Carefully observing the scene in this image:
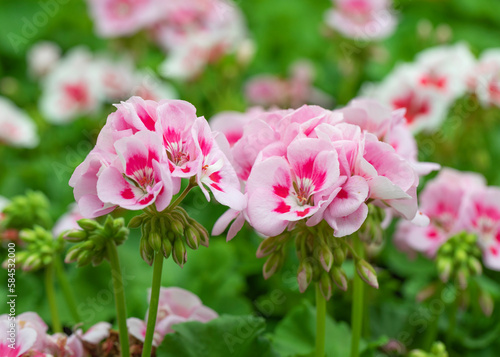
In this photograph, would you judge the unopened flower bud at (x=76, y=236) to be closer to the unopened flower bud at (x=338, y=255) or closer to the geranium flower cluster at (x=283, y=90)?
the unopened flower bud at (x=338, y=255)

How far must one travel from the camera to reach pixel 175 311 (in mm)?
1397

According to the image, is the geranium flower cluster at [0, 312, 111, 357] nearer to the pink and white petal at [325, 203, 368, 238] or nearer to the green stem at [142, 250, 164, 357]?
the green stem at [142, 250, 164, 357]

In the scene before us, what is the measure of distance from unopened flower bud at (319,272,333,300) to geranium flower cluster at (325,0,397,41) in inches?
82.6

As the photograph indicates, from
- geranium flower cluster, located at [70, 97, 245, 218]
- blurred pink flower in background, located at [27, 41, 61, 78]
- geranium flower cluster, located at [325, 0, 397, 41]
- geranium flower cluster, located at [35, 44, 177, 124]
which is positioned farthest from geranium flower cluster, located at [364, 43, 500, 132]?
blurred pink flower in background, located at [27, 41, 61, 78]

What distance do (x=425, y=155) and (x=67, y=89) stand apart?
1.80 metres

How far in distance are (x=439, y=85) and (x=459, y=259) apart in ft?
2.95

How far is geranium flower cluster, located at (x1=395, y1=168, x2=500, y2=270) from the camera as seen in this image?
1673mm

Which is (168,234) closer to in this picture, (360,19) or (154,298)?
(154,298)

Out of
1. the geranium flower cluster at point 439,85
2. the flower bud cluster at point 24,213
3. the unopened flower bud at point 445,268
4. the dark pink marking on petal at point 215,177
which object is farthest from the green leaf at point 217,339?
the geranium flower cluster at point 439,85

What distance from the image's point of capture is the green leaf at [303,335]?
4.81 ft

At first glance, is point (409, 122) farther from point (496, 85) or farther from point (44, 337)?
point (44, 337)

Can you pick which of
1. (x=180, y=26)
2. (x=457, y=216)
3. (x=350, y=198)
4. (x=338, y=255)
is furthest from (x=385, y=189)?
(x=180, y=26)

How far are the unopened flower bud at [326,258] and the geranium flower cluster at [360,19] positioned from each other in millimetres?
2115

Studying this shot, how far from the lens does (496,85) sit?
219 cm
